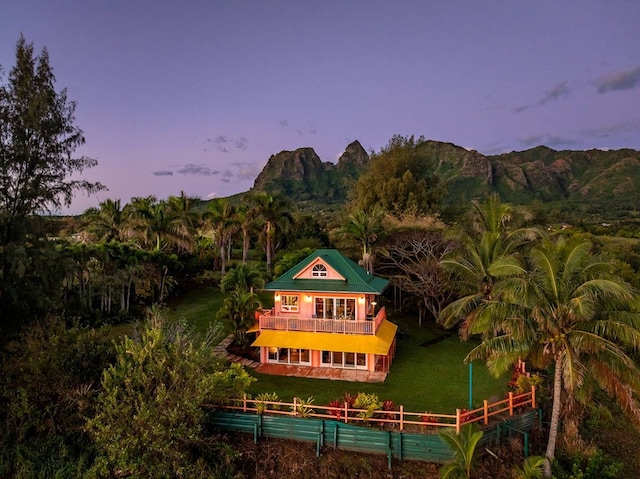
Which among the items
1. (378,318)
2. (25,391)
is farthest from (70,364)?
Answer: (378,318)

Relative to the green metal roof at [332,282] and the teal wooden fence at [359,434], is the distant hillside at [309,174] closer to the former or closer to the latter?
the green metal roof at [332,282]

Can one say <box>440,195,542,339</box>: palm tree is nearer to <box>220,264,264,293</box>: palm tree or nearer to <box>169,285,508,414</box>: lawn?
<box>169,285,508,414</box>: lawn

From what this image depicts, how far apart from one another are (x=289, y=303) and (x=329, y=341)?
3.33 metres

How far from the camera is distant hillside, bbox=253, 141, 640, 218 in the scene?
95419mm

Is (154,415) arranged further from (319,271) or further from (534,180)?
(534,180)

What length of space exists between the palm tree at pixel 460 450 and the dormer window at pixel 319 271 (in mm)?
10656

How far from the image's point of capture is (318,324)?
21125mm

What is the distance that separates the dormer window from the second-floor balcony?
2.34 meters

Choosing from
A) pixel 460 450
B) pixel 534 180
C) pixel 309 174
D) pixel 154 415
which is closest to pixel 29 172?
pixel 154 415

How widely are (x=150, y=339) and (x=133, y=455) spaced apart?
373 cm

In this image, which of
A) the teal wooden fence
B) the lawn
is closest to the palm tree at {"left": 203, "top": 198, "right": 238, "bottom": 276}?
the lawn

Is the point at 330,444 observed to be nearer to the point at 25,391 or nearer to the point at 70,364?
the point at 70,364

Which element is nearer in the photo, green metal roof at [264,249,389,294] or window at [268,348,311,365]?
green metal roof at [264,249,389,294]

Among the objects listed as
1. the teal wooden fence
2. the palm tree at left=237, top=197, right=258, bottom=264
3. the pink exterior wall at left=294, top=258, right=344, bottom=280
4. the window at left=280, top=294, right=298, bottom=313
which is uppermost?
the palm tree at left=237, top=197, right=258, bottom=264
